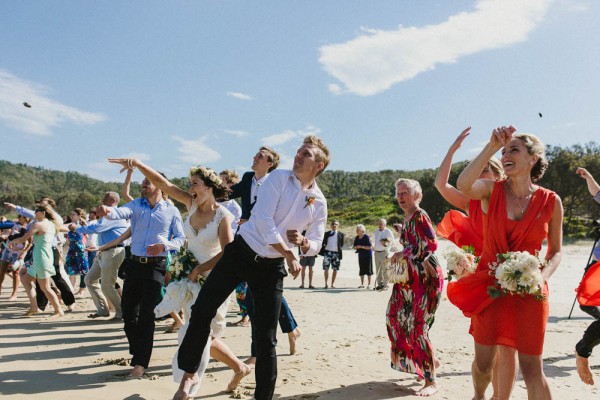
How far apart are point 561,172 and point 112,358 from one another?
43.0 m

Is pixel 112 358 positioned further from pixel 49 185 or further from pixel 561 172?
pixel 49 185

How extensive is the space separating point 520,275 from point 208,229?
295cm

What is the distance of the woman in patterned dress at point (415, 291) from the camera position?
5500 millimetres

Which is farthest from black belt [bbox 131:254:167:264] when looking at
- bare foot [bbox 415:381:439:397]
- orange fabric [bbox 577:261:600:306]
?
orange fabric [bbox 577:261:600:306]

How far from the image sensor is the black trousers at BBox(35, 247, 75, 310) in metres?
11.0

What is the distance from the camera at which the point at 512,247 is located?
3.76 m

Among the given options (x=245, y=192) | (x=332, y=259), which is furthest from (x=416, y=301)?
(x=332, y=259)

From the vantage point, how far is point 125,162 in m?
5.41

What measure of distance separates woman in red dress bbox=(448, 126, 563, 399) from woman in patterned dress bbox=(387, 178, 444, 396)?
1601 millimetres

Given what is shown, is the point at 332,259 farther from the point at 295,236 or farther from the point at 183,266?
the point at 295,236

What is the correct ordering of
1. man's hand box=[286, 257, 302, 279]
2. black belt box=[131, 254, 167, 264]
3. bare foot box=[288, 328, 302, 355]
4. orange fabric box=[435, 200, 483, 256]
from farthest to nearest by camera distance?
1. bare foot box=[288, 328, 302, 355]
2. black belt box=[131, 254, 167, 264]
3. orange fabric box=[435, 200, 483, 256]
4. man's hand box=[286, 257, 302, 279]

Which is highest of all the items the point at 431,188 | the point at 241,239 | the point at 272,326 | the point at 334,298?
the point at 431,188

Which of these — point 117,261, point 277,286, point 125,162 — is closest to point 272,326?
point 277,286

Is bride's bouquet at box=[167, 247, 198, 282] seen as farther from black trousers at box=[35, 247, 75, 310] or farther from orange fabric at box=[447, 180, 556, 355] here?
black trousers at box=[35, 247, 75, 310]
